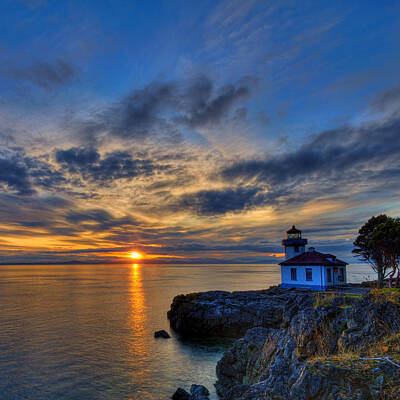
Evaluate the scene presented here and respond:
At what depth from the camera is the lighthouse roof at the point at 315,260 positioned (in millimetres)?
43237

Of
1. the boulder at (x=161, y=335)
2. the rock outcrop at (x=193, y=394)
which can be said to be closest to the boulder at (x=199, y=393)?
the rock outcrop at (x=193, y=394)

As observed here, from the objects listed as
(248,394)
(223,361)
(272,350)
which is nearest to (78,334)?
(223,361)

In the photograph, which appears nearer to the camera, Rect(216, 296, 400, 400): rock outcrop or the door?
Rect(216, 296, 400, 400): rock outcrop

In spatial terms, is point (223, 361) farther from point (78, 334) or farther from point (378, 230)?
point (78, 334)

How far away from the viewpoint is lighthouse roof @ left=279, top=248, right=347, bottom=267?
43237mm

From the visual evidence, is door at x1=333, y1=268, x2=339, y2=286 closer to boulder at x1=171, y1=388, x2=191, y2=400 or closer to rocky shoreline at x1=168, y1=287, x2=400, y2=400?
rocky shoreline at x1=168, y1=287, x2=400, y2=400

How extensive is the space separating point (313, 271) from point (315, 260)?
181 cm

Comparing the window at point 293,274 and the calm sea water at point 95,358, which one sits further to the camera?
the window at point 293,274

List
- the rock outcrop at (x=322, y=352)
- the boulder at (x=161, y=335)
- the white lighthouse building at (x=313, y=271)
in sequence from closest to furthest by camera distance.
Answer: the rock outcrop at (x=322, y=352), the boulder at (x=161, y=335), the white lighthouse building at (x=313, y=271)

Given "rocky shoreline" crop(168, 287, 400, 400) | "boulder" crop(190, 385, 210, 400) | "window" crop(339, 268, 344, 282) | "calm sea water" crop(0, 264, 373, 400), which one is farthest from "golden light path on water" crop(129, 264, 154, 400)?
"window" crop(339, 268, 344, 282)

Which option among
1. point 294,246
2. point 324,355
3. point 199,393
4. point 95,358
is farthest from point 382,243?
point 95,358

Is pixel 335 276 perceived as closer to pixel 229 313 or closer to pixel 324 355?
pixel 229 313

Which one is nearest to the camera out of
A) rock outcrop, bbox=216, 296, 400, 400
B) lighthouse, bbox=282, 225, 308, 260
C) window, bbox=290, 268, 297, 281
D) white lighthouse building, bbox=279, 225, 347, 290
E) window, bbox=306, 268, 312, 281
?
rock outcrop, bbox=216, 296, 400, 400

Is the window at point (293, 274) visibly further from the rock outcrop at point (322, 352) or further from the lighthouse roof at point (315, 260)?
the rock outcrop at point (322, 352)
